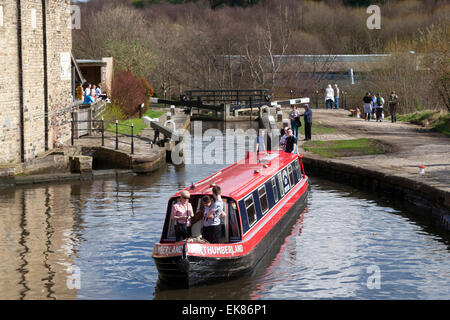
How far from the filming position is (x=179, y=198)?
1514 centimetres

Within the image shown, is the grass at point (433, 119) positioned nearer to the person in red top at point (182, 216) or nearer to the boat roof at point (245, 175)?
the boat roof at point (245, 175)

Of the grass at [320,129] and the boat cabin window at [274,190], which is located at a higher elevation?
the grass at [320,129]

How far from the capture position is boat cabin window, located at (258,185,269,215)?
56.4 feet

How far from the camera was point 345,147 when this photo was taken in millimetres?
28938

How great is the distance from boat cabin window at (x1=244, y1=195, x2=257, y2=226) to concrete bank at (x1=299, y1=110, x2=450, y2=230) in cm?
537

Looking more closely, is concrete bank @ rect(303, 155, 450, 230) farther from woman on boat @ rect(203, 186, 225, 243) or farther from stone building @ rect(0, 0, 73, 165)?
stone building @ rect(0, 0, 73, 165)

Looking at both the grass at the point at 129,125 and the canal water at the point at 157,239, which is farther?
the grass at the point at 129,125

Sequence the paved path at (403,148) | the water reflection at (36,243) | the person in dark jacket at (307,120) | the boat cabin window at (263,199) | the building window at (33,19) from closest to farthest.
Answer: the water reflection at (36,243)
the boat cabin window at (263,199)
the paved path at (403,148)
the building window at (33,19)
the person in dark jacket at (307,120)

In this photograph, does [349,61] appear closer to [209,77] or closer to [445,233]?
[209,77]

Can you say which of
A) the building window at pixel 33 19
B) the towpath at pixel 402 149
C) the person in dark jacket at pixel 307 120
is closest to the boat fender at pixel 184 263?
the towpath at pixel 402 149

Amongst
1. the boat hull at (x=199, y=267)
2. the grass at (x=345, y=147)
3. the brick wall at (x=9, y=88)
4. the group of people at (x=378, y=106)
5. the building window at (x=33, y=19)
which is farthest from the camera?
the group of people at (x=378, y=106)

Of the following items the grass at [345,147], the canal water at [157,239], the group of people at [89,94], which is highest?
the group of people at [89,94]

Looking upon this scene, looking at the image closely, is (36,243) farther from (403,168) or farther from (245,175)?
(403,168)

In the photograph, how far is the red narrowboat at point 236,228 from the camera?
13875 mm
